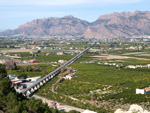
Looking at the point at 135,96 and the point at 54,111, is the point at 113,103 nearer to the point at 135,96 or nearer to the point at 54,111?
the point at 135,96

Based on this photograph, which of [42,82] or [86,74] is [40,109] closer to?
[42,82]

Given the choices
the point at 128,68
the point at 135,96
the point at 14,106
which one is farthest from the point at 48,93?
the point at 128,68

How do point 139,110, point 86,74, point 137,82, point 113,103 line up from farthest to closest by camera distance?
point 86,74, point 137,82, point 113,103, point 139,110

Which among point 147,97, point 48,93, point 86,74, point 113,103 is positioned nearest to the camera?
point 113,103

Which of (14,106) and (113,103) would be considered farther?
(113,103)

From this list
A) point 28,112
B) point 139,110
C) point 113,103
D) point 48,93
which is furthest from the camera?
point 48,93

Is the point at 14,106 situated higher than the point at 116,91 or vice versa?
the point at 14,106

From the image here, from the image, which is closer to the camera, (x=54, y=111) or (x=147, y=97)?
(x=54, y=111)

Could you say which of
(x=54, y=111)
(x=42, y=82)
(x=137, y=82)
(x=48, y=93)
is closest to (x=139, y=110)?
(x=54, y=111)

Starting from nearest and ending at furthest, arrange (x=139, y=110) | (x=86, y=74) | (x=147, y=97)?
(x=139, y=110) → (x=147, y=97) → (x=86, y=74)
